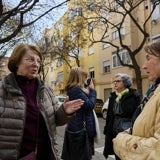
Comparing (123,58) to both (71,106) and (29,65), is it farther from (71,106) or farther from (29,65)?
(29,65)

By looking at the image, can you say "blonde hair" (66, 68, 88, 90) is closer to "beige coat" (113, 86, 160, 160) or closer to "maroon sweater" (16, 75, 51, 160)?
"maroon sweater" (16, 75, 51, 160)

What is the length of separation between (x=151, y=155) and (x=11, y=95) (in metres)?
1.36

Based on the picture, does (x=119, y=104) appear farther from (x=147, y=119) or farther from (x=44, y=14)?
(x=44, y=14)

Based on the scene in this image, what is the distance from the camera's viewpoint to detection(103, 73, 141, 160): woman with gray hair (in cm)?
529

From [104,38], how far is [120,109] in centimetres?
2710

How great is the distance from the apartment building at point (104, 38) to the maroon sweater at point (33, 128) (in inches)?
746

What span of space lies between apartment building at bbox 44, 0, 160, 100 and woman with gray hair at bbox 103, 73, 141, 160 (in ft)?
54.0

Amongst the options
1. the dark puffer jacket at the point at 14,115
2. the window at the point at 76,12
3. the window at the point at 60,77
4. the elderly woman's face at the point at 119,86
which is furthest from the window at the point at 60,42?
the dark puffer jacket at the point at 14,115

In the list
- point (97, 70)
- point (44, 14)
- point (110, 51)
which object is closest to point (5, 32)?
point (44, 14)

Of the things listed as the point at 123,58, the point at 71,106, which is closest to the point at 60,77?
the point at 123,58

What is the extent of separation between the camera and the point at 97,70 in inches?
1427

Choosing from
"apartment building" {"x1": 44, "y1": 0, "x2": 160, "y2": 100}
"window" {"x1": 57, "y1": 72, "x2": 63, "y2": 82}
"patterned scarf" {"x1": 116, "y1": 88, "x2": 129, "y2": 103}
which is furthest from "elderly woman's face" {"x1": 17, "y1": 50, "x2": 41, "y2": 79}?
"window" {"x1": 57, "y1": 72, "x2": 63, "y2": 82}

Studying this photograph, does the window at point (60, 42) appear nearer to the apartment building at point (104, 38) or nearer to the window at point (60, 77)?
the apartment building at point (104, 38)

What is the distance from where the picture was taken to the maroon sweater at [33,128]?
2.88 meters
